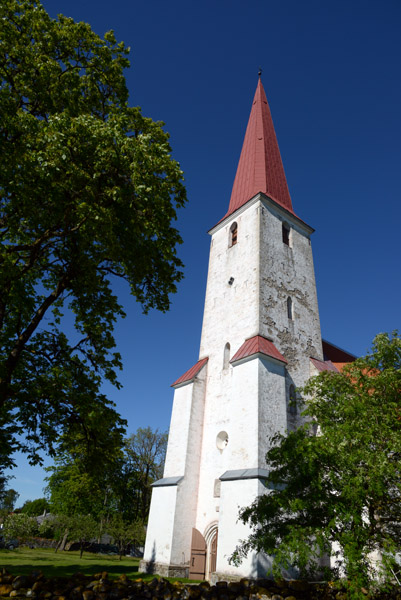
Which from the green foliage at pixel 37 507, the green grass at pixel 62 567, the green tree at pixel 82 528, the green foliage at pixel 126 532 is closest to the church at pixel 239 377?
the green grass at pixel 62 567

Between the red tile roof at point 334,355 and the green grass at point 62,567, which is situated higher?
the red tile roof at point 334,355

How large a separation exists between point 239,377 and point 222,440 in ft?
9.83

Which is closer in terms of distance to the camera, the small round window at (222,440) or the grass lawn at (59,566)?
the grass lawn at (59,566)

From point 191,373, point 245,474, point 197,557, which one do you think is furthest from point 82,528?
point 245,474

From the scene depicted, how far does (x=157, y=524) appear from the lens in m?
15.5

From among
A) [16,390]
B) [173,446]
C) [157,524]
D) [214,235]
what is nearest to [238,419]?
[173,446]

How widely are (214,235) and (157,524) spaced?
598 inches

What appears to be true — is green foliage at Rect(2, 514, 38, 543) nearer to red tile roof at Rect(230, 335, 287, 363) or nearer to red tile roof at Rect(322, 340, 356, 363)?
red tile roof at Rect(230, 335, 287, 363)

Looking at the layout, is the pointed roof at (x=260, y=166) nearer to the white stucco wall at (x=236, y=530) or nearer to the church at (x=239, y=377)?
the church at (x=239, y=377)

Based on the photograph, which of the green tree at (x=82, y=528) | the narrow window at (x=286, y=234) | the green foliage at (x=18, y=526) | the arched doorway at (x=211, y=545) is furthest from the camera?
the green foliage at (x=18, y=526)

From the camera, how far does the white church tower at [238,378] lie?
13602 millimetres

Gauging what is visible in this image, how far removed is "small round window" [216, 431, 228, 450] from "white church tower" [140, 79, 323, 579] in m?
0.04

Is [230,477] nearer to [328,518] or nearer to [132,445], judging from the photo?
[328,518]

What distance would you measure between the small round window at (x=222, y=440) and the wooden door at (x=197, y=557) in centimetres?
322
